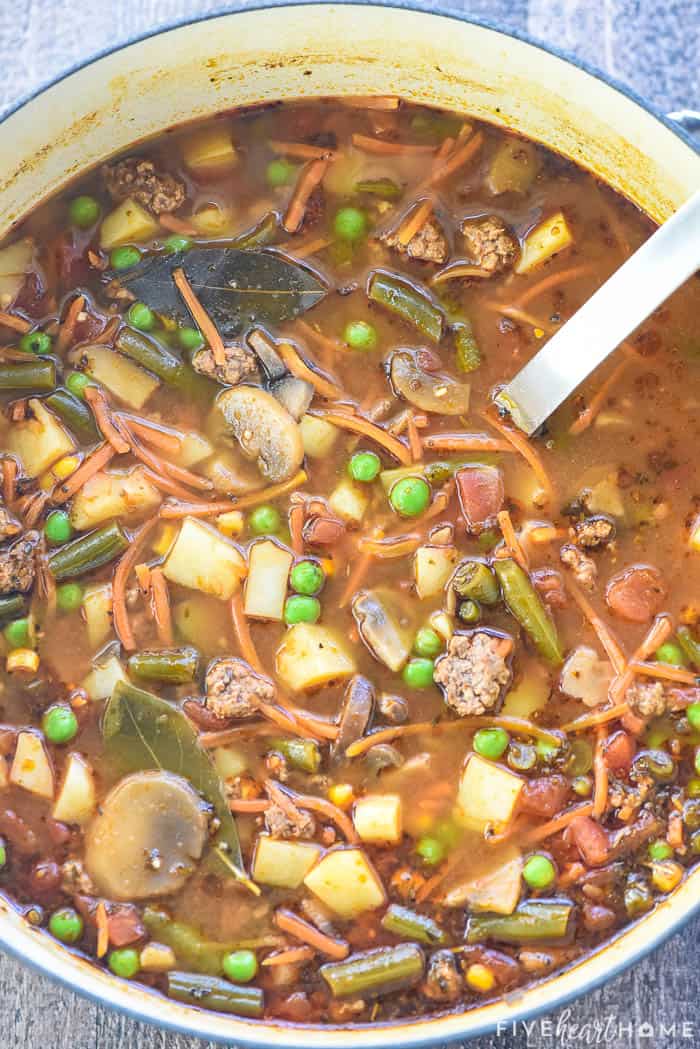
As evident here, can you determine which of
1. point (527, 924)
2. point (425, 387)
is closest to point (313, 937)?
point (527, 924)

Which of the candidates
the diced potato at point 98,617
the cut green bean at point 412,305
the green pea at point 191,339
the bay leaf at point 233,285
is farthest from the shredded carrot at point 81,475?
the cut green bean at point 412,305

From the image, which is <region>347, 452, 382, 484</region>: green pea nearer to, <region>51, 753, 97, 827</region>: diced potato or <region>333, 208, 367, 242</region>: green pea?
<region>333, 208, 367, 242</region>: green pea

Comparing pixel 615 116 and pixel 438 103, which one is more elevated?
pixel 615 116

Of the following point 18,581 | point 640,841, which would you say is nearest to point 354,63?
point 18,581

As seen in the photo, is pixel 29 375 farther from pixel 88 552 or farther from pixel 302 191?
pixel 302 191

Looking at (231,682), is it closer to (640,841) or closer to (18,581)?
(18,581)

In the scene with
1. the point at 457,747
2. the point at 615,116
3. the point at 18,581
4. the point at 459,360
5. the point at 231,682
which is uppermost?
the point at 615,116
